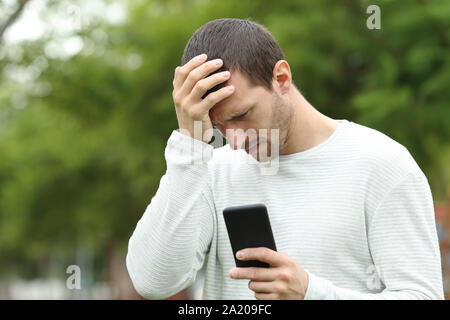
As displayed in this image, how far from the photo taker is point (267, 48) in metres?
2.31

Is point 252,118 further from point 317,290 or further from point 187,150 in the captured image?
point 317,290

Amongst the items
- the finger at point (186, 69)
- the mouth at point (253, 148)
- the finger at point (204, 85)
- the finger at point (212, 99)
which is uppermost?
the finger at point (186, 69)

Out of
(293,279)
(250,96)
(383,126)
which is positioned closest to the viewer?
(293,279)

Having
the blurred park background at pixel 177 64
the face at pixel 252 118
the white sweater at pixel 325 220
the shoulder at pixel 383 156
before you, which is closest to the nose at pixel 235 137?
the face at pixel 252 118

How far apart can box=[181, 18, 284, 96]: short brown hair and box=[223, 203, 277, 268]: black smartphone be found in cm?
47

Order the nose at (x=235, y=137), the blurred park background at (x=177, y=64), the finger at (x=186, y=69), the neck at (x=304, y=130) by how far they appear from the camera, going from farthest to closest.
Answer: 1. the blurred park background at (x=177, y=64)
2. the neck at (x=304, y=130)
3. the nose at (x=235, y=137)
4. the finger at (x=186, y=69)

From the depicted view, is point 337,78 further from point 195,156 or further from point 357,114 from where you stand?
point 195,156

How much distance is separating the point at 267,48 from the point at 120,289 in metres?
14.7

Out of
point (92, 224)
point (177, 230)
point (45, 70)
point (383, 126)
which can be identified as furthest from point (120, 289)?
point (177, 230)

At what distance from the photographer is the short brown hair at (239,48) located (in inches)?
85.4

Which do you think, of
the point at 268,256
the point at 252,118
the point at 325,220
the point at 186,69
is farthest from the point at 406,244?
the point at 186,69

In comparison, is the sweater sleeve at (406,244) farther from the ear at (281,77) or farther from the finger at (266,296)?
the ear at (281,77)

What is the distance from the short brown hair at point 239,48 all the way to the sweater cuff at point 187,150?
0.18 metres

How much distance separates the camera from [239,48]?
2.20 meters
